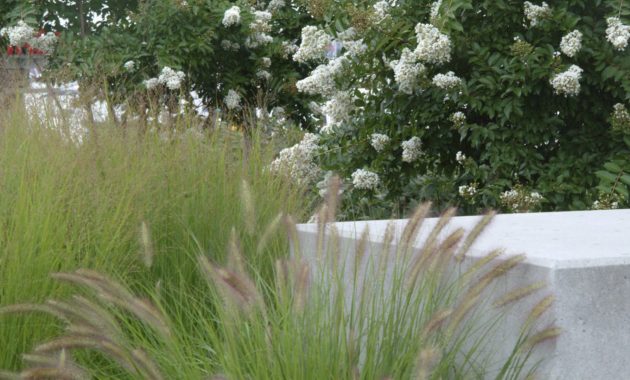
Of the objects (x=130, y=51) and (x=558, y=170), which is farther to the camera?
(x=130, y=51)

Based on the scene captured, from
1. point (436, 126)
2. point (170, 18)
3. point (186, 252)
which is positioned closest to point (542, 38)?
point (436, 126)

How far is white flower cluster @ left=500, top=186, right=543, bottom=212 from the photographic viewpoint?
4250 mm

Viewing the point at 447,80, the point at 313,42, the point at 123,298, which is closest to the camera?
the point at 123,298

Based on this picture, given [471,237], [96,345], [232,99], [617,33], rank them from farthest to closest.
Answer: [232,99], [617,33], [471,237], [96,345]

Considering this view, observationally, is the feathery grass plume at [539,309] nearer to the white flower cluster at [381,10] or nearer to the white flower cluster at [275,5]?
the white flower cluster at [381,10]

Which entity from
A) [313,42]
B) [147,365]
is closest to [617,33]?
[313,42]

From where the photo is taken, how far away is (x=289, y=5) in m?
6.77

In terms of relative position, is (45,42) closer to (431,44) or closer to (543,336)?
(431,44)

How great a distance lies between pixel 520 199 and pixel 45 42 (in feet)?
11.3

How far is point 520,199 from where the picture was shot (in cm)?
428

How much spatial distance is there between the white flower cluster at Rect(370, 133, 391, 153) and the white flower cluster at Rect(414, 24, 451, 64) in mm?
525

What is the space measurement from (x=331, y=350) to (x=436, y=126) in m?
2.86

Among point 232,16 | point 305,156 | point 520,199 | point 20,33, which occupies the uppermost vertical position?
point 232,16

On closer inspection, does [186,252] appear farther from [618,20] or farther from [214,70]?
[214,70]
